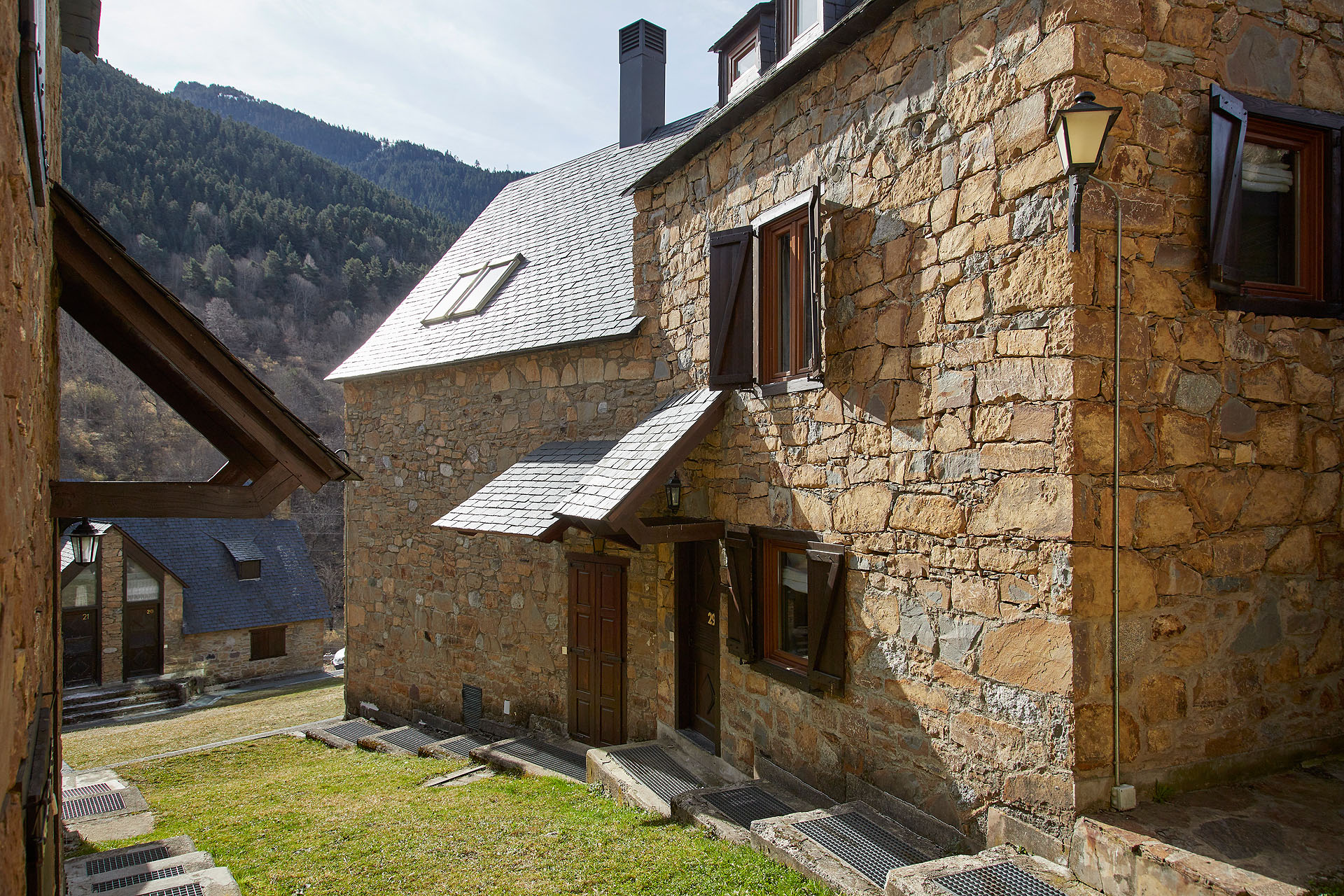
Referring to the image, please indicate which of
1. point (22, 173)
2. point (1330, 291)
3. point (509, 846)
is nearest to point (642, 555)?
point (509, 846)

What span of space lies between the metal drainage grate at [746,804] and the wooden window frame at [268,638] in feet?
73.1

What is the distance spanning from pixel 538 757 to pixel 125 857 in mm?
3641

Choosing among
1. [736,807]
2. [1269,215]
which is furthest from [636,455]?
[1269,215]

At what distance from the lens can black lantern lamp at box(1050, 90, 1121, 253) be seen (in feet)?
12.4

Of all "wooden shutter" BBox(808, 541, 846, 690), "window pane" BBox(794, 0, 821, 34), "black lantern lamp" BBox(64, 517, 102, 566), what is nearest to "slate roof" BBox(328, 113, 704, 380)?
"window pane" BBox(794, 0, 821, 34)

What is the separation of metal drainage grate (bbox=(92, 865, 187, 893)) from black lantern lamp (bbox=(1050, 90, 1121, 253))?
643cm

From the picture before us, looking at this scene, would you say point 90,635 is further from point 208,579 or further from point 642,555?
point 642,555

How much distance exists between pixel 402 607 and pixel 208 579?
16.5 m

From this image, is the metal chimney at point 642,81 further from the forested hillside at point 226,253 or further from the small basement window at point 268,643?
the forested hillside at point 226,253

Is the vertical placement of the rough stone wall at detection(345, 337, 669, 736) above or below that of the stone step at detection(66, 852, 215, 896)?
above

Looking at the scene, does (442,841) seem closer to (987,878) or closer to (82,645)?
(987,878)

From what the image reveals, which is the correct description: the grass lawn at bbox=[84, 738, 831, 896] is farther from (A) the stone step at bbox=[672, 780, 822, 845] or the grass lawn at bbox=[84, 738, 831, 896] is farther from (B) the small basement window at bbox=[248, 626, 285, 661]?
(B) the small basement window at bbox=[248, 626, 285, 661]

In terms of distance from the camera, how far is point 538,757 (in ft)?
28.3

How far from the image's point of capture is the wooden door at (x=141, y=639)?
23031mm
